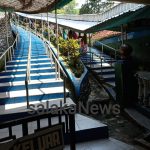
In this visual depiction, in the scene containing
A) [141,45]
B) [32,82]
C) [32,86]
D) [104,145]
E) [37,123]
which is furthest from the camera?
[141,45]

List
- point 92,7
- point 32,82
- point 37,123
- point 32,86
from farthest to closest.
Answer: point 92,7 < point 32,82 < point 32,86 < point 37,123

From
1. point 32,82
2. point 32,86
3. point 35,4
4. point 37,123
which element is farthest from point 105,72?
point 37,123

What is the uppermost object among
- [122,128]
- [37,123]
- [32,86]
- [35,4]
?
[35,4]

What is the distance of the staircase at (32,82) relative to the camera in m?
7.56

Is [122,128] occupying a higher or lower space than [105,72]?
lower

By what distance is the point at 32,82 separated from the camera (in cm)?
872

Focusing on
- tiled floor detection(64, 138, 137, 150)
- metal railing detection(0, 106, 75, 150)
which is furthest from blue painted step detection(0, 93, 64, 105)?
metal railing detection(0, 106, 75, 150)

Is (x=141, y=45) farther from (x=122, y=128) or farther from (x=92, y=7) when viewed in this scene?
(x=92, y=7)

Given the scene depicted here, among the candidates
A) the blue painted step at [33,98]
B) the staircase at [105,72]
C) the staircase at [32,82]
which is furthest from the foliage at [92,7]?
the blue painted step at [33,98]

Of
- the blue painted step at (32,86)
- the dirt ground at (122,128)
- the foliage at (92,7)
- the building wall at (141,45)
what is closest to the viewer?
the dirt ground at (122,128)

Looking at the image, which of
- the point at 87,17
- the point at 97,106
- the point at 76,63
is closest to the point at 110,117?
the point at 97,106

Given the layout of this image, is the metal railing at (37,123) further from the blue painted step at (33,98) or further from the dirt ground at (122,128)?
the blue painted step at (33,98)

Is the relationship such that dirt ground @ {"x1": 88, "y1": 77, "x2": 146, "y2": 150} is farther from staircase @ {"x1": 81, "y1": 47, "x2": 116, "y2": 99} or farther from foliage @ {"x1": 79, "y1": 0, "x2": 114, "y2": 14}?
foliage @ {"x1": 79, "y1": 0, "x2": 114, "y2": 14}

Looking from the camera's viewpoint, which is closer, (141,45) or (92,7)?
(141,45)
